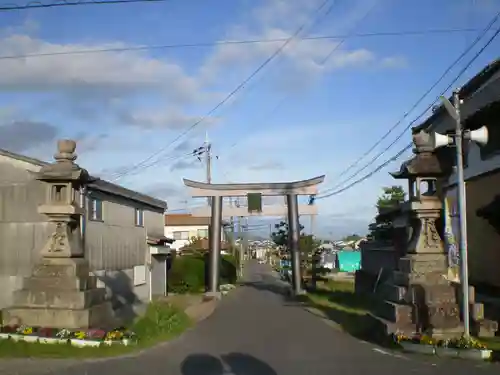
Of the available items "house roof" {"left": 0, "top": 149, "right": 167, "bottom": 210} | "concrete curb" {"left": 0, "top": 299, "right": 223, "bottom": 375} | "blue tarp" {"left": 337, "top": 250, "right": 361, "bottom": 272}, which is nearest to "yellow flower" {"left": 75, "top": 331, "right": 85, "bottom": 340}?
"concrete curb" {"left": 0, "top": 299, "right": 223, "bottom": 375}

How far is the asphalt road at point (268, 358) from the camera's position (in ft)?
29.9

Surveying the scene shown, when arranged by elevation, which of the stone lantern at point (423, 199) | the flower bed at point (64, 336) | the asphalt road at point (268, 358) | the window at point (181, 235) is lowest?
the asphalt road at point (268, 358)

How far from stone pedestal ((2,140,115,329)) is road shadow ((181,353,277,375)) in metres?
2.83

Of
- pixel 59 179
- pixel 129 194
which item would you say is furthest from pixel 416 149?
pixel 129 194

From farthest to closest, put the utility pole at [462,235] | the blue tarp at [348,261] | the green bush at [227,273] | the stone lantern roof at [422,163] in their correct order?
1. the blue tarp at [348,261]
2. the green bush at [227,273]
3. the stone lantern roof at [422,163]
4. the utility pole at [462,235]

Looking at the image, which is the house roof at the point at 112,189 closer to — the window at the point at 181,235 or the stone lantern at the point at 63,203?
the stone lantern at the point at 63,203

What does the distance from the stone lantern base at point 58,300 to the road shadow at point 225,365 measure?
8.79 feet

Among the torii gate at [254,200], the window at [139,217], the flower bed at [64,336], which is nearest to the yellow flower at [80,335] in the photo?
the flower bed at [64,336]

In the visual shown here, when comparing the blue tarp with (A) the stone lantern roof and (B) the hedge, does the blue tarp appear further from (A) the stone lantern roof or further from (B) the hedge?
(A) the stone lantern roof

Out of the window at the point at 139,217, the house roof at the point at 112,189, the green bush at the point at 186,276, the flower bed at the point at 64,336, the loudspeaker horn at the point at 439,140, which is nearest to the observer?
the flower bed at the point at 64,336

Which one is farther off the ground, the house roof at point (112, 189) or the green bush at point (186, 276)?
the house roof at point (112, 189)

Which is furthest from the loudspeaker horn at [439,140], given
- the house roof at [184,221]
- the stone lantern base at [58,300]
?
Result: the house roof at [184,221]

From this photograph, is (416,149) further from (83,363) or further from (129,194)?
(129,194)

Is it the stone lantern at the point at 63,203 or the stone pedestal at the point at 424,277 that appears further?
the stone lantern at the point at 63,203
